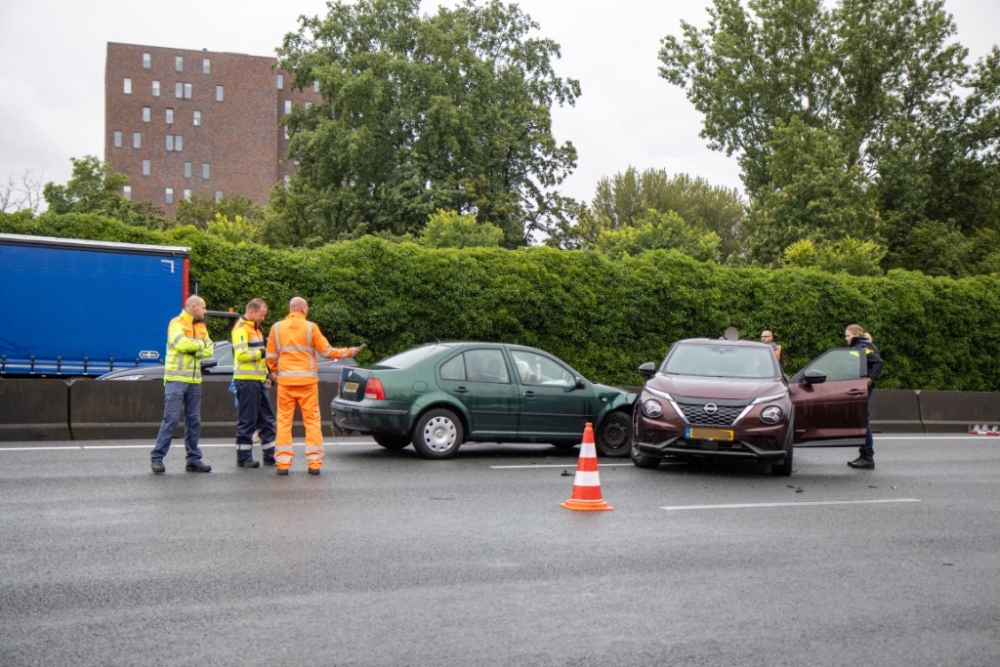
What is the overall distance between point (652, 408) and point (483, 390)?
227cm

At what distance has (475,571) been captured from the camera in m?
6.77

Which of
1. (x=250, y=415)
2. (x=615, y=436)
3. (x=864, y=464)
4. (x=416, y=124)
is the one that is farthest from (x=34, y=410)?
(x=416, y=124)

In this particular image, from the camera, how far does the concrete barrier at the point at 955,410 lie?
2225cm

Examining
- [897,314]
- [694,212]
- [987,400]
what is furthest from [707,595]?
[694,212]

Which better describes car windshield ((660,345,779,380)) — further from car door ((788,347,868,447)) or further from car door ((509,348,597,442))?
car door ((509,348,597,442))

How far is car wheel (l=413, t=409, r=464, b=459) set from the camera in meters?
13.0

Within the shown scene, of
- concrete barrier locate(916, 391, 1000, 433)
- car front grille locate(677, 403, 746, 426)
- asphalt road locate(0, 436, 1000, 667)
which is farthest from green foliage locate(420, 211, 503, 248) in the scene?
asphalt road locate(0, 436, 1000, 667)

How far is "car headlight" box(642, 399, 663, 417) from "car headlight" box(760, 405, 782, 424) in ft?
3.83

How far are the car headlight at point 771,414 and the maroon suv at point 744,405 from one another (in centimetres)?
1

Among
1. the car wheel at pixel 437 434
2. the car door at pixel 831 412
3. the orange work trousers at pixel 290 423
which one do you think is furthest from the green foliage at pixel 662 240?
the orange work trousers at pixel 290 423

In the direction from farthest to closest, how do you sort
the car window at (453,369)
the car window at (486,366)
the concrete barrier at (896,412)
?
the concrete barrier at (896,412), the car window at (486,366), the car window at (453,369)

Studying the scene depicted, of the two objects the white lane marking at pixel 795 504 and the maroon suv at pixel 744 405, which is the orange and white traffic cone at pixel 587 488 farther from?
the maroon suv at pixel 744 405

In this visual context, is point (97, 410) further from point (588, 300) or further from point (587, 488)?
point (588, 300)

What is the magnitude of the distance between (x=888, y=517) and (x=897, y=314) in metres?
17.7
